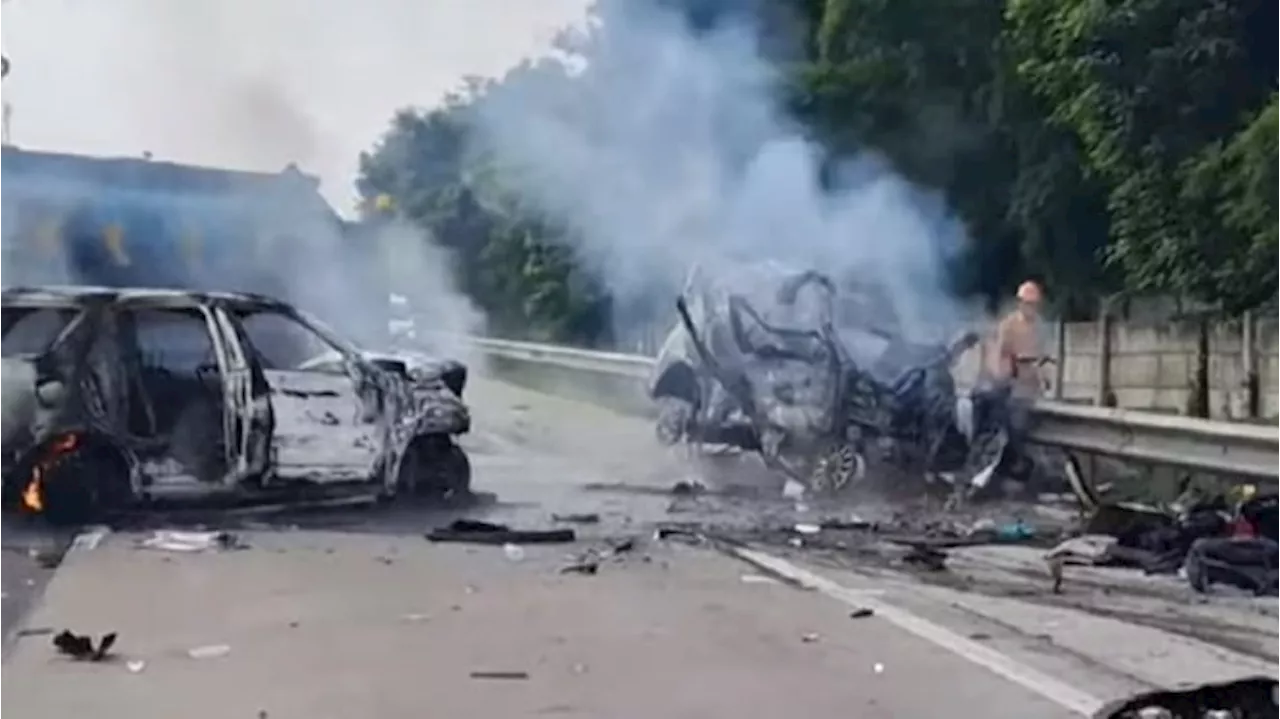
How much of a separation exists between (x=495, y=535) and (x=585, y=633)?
160 inches

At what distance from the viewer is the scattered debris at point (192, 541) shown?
12914 millimetres

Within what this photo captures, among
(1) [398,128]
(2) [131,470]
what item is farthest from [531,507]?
(1) [398,128]

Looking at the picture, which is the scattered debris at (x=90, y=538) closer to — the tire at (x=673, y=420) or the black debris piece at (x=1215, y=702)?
the tire at (x=673, y=420)

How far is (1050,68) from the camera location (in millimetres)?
18797

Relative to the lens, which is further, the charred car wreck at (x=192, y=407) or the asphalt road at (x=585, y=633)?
the charred car wreck at (x=192, y=407)

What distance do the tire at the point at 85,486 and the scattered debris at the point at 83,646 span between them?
4959mm

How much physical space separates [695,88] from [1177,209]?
401 centimetres

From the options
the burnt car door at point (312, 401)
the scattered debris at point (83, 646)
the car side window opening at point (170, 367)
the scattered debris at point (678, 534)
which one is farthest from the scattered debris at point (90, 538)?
the scattered debris at point (83, 646)

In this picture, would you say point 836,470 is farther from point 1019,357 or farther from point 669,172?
point 669,172

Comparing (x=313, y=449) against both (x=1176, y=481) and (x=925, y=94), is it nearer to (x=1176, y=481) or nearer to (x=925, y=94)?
(x=1176, y=481)

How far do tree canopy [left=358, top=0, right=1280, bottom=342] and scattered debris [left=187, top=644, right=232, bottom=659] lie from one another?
8981 mm

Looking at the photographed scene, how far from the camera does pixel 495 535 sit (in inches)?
529

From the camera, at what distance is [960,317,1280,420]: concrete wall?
17.8 metres

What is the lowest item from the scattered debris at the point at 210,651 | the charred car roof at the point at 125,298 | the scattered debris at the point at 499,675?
the scattered debris at the point at 210,651
